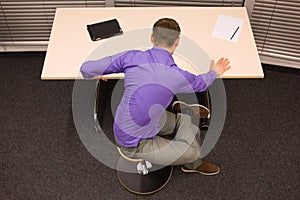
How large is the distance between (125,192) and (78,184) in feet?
0.99

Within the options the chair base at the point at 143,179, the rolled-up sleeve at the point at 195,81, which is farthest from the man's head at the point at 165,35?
the chair base at the point at 143,179

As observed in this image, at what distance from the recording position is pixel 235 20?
8.40 ft

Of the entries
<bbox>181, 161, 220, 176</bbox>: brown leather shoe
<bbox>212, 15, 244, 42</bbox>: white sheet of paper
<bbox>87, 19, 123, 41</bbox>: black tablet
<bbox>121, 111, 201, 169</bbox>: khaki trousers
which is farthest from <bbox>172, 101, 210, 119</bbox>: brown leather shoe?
<bbox>87, 19, 123, 41</bbox>: black tablet

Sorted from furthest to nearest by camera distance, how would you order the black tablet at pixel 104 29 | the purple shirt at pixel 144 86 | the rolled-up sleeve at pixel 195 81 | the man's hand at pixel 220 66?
the black tablet at pixel 104 29 → the man's hand at pixel 220 66 → the rolled-up sleeve at pixel 195 81 → the purple shirt at pixel 144 86

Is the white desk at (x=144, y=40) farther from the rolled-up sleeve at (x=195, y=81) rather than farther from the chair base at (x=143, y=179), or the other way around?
the chair base at (x=143, y=179)

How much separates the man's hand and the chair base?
75 cm

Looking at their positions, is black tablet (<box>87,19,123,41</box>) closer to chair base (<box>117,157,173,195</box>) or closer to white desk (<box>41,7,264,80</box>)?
white desk (<box>41,7,264,80</box>)

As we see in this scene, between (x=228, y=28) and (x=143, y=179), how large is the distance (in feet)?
3.55

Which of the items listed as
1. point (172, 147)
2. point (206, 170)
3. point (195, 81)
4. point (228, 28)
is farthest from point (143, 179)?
point (228, 28)

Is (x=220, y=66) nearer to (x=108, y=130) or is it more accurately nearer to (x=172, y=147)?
(x=172, y=147)

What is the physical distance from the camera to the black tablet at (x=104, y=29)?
2.45 m

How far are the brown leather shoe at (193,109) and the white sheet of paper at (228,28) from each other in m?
0.45

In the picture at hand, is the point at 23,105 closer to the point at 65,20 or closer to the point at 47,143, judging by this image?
the point at 47,143

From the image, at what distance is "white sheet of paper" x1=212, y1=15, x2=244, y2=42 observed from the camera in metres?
2.46
